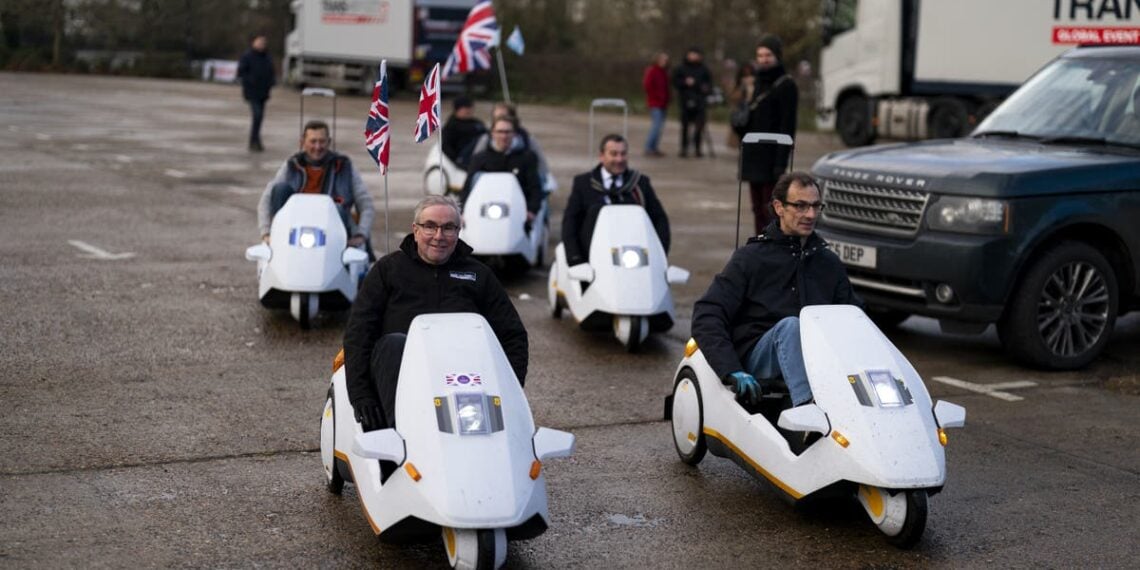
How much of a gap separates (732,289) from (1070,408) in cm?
295

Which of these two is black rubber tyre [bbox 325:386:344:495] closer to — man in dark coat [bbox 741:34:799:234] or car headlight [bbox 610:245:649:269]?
car headlight [bbox 610:245:649:269]

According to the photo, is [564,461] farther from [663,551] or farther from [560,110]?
[560,110]

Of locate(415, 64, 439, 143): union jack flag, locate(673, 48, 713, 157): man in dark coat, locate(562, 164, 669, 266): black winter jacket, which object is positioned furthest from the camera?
locate(673, 48, 713, 157): man in dark coat

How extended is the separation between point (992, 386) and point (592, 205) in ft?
10.1

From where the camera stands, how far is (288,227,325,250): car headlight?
10562mm

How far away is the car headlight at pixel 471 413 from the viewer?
5566 mm

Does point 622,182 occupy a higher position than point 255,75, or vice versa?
point 255,75

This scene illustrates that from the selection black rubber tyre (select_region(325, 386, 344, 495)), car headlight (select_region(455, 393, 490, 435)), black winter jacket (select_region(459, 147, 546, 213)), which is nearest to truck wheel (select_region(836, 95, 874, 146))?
black winter jacket (select_region(459, 147, 546, 213))

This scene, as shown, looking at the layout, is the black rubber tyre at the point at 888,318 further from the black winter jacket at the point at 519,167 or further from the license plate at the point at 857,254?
the black winter jacket at the point at 519,167

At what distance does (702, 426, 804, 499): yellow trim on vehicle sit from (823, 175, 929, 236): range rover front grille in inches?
143

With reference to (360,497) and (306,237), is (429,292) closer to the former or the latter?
(360,497)

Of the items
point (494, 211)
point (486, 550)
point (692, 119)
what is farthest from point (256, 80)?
point (486, 550)

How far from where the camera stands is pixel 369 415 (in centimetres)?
604

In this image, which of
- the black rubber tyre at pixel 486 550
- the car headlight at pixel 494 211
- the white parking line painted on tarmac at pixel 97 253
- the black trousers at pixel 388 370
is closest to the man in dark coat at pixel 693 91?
the car headlight at pixel 494 211
